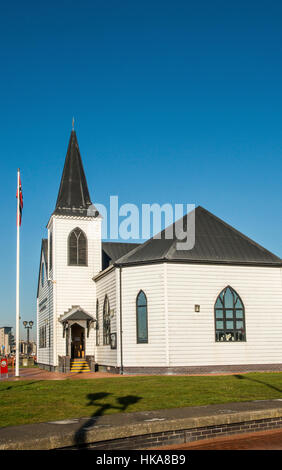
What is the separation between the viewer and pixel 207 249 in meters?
24.7

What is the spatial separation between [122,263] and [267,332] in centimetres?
841

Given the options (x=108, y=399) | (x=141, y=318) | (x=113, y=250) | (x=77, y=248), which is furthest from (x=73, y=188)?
(x=108, y=399)

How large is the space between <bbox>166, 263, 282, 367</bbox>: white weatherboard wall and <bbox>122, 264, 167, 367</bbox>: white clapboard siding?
17.6 inches

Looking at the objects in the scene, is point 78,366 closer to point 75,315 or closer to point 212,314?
point 75,315

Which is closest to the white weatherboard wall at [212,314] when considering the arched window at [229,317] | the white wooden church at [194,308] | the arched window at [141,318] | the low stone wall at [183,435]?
the white wooden church at [194,308]

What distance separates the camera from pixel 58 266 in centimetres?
3022

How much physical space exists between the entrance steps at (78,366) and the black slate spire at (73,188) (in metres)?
9.61

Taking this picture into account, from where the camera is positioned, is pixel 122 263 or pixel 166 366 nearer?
pixel 166 366

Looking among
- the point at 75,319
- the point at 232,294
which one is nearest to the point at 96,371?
the point at 75,319

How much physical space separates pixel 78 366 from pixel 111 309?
4.90 metres

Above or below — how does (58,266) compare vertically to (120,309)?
above

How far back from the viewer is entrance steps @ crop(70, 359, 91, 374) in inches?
1097

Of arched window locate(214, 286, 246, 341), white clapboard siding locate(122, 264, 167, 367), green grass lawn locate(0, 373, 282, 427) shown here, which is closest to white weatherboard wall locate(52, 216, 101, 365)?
white clapboard siding locate(122, 264, 167, 367)

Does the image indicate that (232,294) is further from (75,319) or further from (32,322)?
(32,322)
